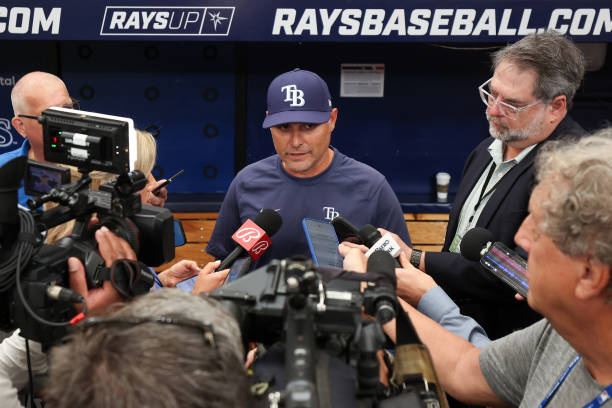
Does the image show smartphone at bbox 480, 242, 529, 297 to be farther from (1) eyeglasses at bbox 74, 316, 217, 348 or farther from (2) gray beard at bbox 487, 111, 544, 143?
(1) eyeglasses at bbox 74, 316, 217, 348

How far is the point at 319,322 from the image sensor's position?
0.78 metres

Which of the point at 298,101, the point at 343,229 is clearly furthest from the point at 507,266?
the point at 298,101

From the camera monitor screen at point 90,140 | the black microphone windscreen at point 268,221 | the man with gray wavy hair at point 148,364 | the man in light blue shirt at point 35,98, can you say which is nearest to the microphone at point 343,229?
the black microphone windscreen at point 268,221

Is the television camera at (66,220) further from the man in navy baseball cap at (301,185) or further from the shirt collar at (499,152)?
the shirt collar at (499,152)

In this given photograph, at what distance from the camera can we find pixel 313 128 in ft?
6.24

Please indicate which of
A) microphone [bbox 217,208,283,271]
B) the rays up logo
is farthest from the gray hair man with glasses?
the rays up logo

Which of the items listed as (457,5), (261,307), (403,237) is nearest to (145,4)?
(457,5)

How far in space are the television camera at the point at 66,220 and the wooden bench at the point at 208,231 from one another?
6.51 ft

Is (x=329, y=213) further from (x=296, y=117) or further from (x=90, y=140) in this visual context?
(x=90, y=140)

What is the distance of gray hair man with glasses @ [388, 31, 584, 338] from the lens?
182 cm

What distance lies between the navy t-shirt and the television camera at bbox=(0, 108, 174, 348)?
0.71 m

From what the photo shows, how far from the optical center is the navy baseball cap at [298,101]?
1868 millimetres

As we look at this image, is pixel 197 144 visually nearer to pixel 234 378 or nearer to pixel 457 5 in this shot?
pixel 457 5

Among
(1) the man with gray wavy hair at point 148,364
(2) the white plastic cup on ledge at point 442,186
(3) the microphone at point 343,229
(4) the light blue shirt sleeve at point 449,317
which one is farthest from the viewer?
(2) the white plastic cup on ledge at point 442,186
